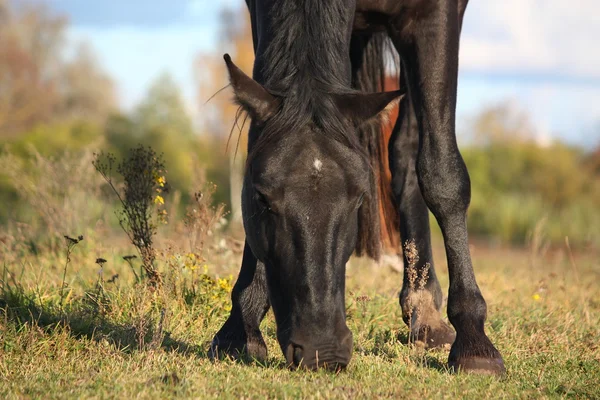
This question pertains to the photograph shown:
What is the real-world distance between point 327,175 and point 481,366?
52.9 inches

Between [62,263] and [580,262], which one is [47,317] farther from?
[580,262]

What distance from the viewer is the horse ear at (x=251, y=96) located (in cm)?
344

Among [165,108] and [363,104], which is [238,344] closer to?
[363,104]

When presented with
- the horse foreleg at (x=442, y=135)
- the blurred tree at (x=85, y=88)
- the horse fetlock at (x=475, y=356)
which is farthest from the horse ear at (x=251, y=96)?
the blurred tree at (x=85, y=88)

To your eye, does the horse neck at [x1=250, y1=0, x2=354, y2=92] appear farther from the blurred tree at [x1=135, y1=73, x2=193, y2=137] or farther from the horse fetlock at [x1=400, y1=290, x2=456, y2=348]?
the blurred tree at [x1=135, y1=73, x2=193, y2=137]

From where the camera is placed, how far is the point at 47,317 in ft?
15.0

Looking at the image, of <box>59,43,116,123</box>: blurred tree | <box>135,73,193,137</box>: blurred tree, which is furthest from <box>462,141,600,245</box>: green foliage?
<box>59,43,116,123</box>: blurred tree

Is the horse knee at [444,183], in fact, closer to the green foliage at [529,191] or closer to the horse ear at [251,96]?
the horse ear at [251,96]

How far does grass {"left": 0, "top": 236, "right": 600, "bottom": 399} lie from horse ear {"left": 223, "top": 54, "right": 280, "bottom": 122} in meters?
1.21

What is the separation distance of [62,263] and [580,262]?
885 cm

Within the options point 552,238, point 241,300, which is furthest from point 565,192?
point 241,300

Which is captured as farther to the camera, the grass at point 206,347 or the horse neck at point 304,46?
the horse neck at point 304,46

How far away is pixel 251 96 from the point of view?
3490 mm

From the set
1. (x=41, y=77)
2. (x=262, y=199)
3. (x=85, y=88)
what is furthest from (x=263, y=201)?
(x=85, y=88)
